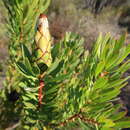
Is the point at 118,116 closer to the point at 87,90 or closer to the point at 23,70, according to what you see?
the point at 87,90

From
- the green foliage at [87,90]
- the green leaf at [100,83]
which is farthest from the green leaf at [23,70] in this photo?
the green leaf at [100,83]

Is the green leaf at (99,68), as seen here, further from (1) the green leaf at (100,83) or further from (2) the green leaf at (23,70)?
(2) the green leaf at (23,70)

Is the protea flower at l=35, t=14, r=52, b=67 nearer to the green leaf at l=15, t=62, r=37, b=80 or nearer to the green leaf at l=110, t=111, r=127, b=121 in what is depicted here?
the green leaf at l=15, t=62, r=37, b=80

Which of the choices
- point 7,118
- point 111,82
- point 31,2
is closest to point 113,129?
point 111,82

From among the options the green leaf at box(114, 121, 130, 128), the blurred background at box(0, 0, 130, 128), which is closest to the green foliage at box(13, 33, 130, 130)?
the green leaf at box(114, 121, 130, 128)

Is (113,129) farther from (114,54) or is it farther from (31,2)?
(31,2)

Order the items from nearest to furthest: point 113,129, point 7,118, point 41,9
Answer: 1. point 113,129
2. point 41,9
3. point 7,118

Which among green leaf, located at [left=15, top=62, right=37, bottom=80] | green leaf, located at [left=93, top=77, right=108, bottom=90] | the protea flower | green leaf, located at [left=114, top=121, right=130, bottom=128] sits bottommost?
green leaf, located at [left=114, top=121, right=130, bottom=128]
